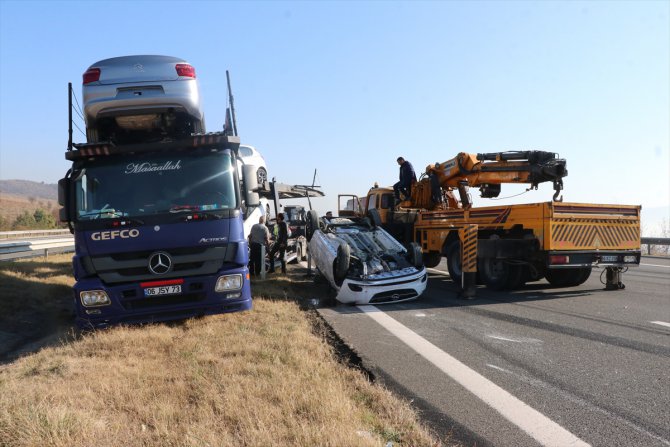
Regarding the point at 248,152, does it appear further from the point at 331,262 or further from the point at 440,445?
the point at 440,445

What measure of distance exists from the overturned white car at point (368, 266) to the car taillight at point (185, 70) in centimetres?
373

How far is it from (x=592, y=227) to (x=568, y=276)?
174 cm

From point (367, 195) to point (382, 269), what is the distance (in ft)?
20.3

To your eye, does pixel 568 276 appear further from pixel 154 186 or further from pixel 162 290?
pixel 154 186

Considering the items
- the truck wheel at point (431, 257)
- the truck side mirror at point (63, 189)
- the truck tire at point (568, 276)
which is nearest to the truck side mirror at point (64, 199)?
the truck side mirror at point (63, 189)

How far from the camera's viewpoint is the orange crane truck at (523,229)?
857 cm

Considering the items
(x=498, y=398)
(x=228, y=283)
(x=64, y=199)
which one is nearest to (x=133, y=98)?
(x=64, y=199)

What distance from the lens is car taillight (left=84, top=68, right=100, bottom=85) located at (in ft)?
22.0

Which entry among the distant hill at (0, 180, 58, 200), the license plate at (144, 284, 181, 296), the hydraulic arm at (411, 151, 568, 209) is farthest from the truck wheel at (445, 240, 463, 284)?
the distant hill at (0, 180, 58, 200)

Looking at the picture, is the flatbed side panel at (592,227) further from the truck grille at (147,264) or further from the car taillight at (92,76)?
the car taillight at (92,76)

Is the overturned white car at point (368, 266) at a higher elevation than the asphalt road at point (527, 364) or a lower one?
higher

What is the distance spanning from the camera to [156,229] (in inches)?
231

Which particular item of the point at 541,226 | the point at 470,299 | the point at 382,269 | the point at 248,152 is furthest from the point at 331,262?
the point at 248,152

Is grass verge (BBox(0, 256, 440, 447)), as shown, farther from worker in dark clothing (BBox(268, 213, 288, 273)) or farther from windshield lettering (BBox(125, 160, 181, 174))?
worker in dark clothing (BBox(268, 213, 288, 273))
